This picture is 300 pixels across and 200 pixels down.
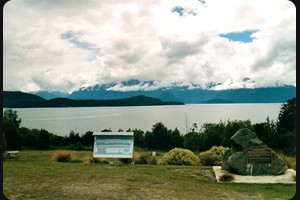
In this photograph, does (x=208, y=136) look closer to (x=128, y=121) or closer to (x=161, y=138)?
(x=161, y=138)

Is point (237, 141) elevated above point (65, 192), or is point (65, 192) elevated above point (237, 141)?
point (237, 141)

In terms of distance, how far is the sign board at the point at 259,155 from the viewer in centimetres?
959

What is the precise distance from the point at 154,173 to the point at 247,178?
2.34 meters

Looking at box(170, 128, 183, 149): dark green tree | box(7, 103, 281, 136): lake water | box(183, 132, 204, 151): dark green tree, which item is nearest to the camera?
box(183, 132, 204, 151): dark green tree

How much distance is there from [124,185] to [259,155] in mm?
3923

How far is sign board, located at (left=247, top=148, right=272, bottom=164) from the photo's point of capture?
959cm

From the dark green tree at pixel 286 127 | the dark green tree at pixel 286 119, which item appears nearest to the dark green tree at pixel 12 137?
the dark green tree at pixel 286 127

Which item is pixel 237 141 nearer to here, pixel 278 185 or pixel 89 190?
pixel 278 185

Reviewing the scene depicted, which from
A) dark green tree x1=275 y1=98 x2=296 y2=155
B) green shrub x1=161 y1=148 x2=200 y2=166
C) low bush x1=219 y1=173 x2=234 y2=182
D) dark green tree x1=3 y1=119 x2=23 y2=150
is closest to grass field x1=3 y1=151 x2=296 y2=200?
low bush x1=219 y1=173 x2=234 y2=182

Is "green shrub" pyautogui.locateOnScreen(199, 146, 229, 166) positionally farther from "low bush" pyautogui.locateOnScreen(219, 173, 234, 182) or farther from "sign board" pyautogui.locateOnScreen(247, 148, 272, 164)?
"low bush" pyautogui.locateOnScreen(219, 173, 234, 182)

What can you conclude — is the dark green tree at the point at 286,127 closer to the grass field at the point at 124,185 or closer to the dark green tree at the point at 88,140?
the grass field at the point at 124,185

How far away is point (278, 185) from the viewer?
838 cm

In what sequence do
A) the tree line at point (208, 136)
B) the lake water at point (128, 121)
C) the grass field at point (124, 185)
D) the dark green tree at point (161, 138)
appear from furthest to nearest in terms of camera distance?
the lake water at point (128, 121), the dark green tree at point (161, 138), the tree line at point (208, 136), the grass field at point (124, 185)

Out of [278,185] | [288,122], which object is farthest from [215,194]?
[288,122]
